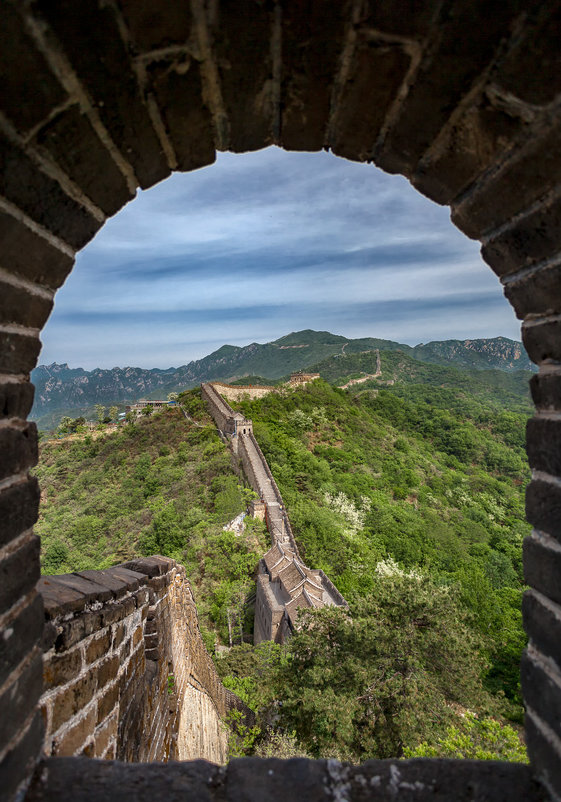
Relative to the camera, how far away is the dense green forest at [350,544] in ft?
25.6

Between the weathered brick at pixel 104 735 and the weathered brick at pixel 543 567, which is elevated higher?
the weathered brick at pixel 543 567

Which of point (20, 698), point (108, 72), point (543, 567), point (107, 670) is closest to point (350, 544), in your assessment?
point (107, 670)

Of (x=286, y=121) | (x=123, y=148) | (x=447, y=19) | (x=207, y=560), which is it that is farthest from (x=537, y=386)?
(x=207, y=560)

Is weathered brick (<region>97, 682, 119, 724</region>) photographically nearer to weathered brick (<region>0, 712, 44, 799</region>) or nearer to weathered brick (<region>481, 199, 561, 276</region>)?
weathered brick (<region>0, 712, 44, 799</region>)

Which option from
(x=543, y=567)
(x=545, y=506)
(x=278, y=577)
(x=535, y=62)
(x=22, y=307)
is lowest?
(x=278, y=577)

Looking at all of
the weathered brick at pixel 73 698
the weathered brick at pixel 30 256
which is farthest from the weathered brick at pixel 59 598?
the weathered brick at pixel 30 256

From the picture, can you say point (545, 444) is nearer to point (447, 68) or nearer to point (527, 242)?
point (527, 242)

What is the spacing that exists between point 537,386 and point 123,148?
1.67 m

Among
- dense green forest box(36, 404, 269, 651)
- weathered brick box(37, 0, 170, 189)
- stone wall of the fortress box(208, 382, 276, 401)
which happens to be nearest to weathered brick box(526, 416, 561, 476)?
weathered brick box(37, 0, 170, 189)

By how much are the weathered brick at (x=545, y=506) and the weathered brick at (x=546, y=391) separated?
27cm

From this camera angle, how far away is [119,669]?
7.77ft

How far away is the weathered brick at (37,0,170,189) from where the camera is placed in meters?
0.93

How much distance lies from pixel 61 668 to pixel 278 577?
46.1 feet

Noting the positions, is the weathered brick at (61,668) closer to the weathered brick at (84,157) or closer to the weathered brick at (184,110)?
the weathered brick at (84,157)
